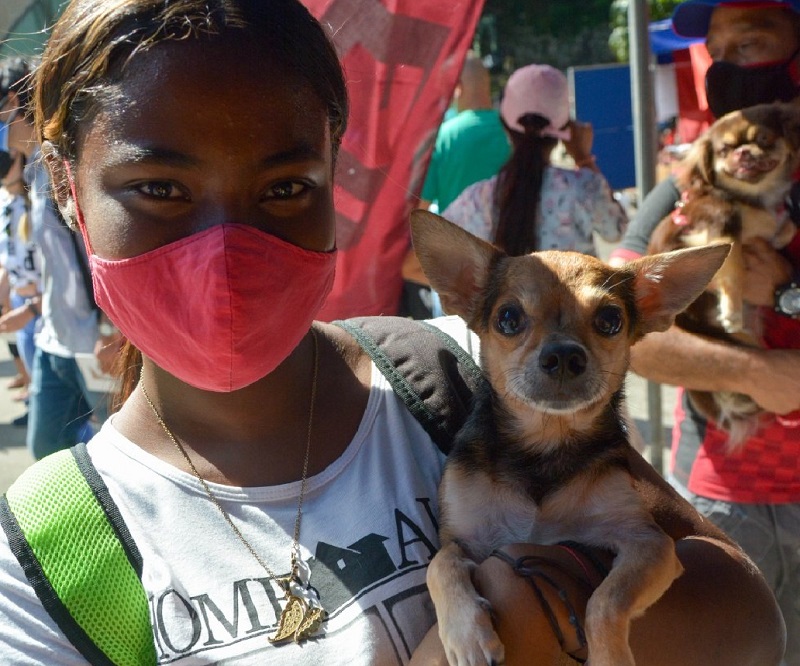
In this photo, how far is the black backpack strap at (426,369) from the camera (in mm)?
2010

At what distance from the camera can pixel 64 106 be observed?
1.84 meters

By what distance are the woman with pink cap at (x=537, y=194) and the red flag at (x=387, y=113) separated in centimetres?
212

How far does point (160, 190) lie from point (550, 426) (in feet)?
3.97

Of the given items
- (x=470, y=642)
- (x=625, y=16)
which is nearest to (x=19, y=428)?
(x=470, y=642)

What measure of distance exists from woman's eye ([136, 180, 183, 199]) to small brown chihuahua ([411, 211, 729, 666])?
813 millimetres

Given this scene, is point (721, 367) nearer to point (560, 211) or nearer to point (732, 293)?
point (732, 293)

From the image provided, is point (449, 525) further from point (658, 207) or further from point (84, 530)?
point (658, 207)

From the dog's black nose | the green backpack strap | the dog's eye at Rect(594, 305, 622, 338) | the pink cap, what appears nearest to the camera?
the green backpack strap

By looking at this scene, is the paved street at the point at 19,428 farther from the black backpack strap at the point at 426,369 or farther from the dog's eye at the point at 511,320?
the black backpack strap at the point at 426,369

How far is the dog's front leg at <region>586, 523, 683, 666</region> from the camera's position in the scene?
172cm

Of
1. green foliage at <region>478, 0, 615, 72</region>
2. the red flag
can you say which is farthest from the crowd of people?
green foliage at <region>478, 0, 615, 72</region>

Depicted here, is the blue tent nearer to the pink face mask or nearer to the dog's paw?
Answer: the pink face mask

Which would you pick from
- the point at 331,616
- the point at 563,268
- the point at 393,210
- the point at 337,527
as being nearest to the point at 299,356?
the point at 337,527

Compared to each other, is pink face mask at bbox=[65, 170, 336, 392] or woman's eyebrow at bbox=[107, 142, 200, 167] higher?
woman's eyebrow at bbox=[107, 142, 200, 167]
